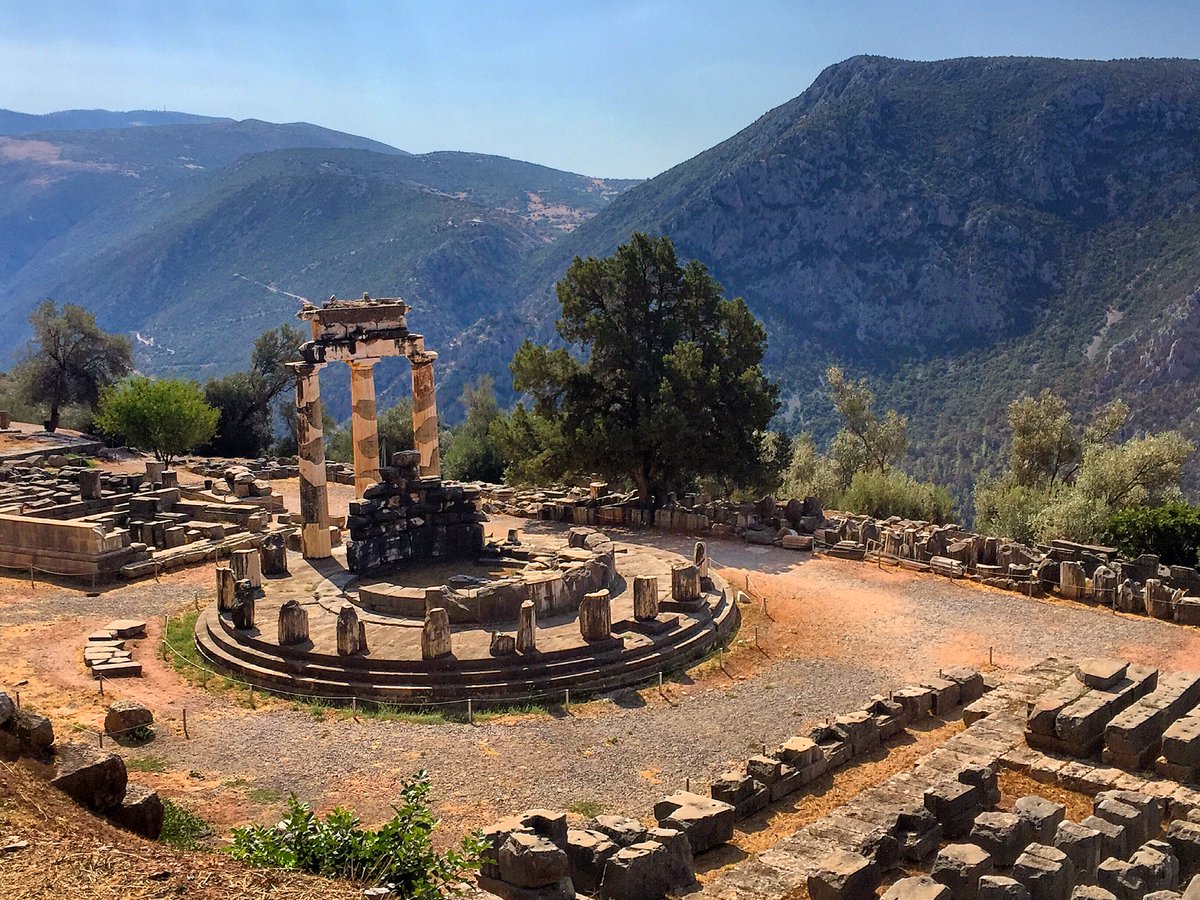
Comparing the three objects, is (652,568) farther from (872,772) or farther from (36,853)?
(36,853)

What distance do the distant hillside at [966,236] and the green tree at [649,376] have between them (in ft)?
90.2

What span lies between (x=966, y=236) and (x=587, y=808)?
67.6 meters

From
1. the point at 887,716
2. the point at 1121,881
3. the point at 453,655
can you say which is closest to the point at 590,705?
the point at 453,655

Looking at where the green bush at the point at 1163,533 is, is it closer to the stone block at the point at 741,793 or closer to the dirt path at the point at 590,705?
the dirt path at the point at 590,705

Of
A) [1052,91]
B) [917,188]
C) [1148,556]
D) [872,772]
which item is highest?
[1052,91]

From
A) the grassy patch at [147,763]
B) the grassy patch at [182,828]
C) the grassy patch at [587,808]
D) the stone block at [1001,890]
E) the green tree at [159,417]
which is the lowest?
the grassy patch at [587,808]

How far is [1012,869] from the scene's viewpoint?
13.2 m

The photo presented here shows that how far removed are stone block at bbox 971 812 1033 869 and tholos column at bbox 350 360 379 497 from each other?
69.1 feet

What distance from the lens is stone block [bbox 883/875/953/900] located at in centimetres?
1192

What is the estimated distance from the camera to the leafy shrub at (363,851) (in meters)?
10.6

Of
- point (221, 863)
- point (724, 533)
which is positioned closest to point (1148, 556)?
point (724, 533)

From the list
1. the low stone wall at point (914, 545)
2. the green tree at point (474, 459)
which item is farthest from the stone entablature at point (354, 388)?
the green tree at point (474, 459)

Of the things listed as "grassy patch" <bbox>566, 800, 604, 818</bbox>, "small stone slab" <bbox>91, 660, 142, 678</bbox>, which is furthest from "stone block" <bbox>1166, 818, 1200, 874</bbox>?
"small stone slab" <bbox>91, 660, 142, 678</bbox>

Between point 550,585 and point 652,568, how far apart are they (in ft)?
14.5
